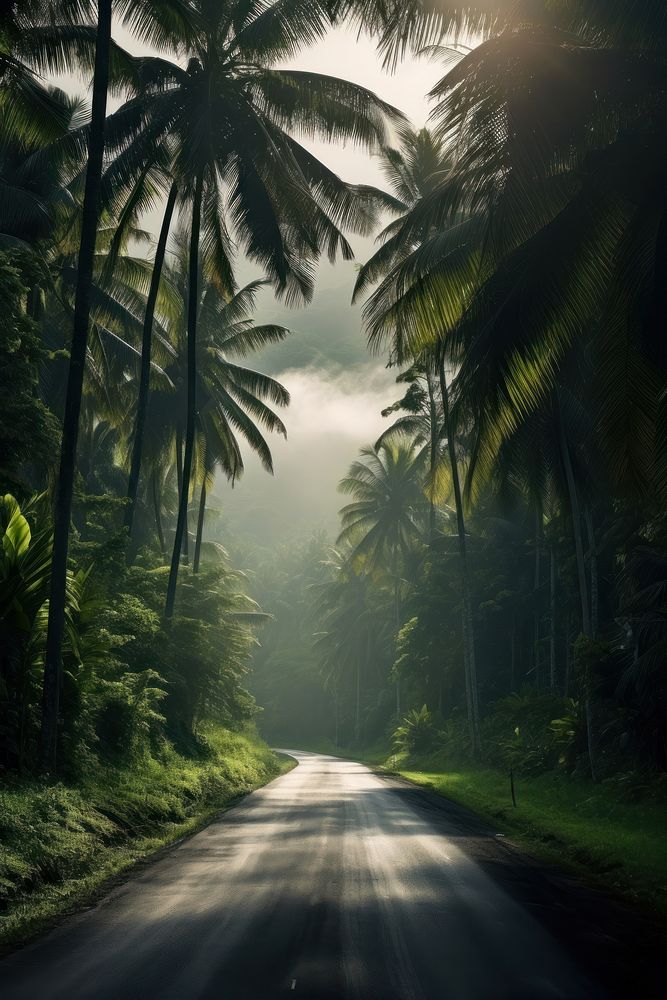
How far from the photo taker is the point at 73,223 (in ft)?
60.5

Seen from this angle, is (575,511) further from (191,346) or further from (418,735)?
(418,735)

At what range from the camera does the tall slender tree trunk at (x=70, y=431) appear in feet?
38.3

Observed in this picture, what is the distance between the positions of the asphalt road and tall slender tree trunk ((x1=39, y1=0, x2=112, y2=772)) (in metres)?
2.57

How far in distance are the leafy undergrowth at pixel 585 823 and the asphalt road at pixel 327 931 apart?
73cm

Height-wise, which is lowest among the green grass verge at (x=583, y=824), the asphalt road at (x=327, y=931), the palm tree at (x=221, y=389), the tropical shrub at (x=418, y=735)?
the asphalt road at (x=327, y=931)

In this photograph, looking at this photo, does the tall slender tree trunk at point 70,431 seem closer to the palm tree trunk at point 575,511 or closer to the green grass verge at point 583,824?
the green grass verge at point 583,824

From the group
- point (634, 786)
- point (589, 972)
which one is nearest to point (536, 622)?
Answer: point (634, 786)

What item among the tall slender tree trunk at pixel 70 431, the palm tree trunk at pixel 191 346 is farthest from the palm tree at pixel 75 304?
the palm tree trunk at pixel 191 346

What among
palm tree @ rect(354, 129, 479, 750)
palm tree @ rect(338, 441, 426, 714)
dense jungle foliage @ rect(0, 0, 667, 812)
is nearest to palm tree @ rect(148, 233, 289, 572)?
dense jungle foliage @ rect(0, 0, 667, 812)

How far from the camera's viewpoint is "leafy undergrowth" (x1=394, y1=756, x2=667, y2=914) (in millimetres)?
9188

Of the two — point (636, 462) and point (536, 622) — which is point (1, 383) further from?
point (536, 622)

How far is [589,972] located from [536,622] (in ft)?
101

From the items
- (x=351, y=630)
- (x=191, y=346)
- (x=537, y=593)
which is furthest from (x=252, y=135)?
(x=351, y=630)

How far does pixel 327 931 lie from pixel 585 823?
8429 mm
